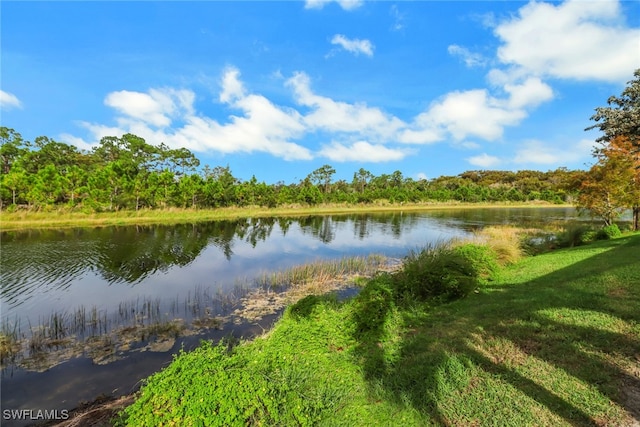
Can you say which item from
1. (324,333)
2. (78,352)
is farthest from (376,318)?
(78,352)

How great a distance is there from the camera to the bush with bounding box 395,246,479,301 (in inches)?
328

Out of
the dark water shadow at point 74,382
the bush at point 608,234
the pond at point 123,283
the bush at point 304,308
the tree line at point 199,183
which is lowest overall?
the dark water shadow at point 74,382

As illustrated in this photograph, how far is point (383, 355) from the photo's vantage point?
17.0ft

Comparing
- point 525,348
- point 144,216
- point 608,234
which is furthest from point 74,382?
point 144,216

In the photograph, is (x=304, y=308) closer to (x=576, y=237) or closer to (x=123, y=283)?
(x=123, y=283)

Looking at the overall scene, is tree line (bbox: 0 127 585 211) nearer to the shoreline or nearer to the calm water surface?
the shoreline

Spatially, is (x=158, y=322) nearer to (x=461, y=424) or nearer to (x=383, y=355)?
(x=383, y=355)

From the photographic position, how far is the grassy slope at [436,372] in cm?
333

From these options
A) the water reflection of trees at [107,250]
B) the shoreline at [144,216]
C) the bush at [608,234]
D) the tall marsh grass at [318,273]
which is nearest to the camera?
the tall marsh grass at [318,273]

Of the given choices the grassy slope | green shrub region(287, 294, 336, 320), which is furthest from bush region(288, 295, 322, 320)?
the grassy slope

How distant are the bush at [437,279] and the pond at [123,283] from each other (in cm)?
422

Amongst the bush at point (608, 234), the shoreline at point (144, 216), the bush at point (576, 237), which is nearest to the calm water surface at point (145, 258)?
the shoreline at point (144, 216)

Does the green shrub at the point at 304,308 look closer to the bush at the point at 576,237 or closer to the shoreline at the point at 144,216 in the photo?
the bush at the point at 576,237

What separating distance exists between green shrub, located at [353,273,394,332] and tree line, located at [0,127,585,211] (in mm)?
21970
